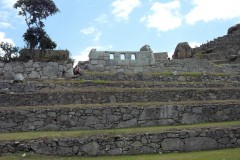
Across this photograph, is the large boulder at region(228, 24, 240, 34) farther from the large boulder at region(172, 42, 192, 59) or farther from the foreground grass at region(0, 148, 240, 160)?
the foreground grass at region(0, 148, 240, 160)

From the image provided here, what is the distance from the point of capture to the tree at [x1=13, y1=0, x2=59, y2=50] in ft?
81.8

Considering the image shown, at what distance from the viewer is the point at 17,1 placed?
25.4 meters

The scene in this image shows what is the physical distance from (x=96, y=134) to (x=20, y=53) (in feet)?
38.9

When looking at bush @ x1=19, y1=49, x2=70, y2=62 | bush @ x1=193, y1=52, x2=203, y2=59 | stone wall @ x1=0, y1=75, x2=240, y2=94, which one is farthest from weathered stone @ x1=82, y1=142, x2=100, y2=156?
bush @ x1=193, y1=52, x2=203, y2=59

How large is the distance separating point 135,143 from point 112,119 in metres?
2.11

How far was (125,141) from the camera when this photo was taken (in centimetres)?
1255

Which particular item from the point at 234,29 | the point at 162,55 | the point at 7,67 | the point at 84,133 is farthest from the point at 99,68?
the point at 234,29

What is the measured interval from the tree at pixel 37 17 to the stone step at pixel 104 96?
890cm

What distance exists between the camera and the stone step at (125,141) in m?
12.1

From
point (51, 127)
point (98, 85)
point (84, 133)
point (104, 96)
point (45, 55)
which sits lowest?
point (84, 133)

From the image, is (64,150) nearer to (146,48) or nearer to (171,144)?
(171,144)

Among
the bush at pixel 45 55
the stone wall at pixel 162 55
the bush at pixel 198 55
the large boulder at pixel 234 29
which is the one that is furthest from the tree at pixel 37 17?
the large boulder at pixel 234 29

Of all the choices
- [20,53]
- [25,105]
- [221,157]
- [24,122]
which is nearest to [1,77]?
[20,53]

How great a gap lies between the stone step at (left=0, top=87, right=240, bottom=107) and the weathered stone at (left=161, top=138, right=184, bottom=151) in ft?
13.1
